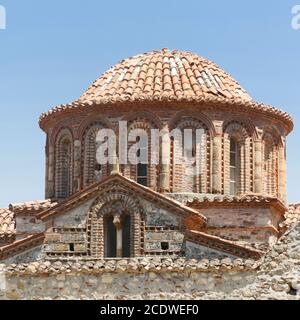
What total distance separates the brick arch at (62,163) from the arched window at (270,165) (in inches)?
215

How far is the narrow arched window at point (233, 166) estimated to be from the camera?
26.5 metres

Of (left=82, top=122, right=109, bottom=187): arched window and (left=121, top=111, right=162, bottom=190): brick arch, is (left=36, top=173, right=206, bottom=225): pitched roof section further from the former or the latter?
(left=82, top=122, right=109, bottom=187): arched window

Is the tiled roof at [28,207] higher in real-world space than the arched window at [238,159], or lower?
lower

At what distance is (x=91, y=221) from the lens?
923 inches

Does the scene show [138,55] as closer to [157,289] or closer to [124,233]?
[124,233]

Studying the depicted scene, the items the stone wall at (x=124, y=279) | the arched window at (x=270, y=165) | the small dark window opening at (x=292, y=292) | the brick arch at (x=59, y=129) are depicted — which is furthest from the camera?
the arched window at (x=270, y=165)

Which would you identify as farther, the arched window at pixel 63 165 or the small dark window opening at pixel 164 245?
the arched window at pixel 63 165

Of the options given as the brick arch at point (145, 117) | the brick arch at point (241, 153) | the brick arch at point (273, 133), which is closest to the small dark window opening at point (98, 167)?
the brick arch at point (145, 117)

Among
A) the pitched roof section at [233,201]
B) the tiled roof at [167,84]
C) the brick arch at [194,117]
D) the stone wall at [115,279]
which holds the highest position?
the tiled roof at [167,84]

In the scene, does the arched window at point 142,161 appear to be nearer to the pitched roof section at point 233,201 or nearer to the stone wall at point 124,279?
the pitched roof section at point 233,201

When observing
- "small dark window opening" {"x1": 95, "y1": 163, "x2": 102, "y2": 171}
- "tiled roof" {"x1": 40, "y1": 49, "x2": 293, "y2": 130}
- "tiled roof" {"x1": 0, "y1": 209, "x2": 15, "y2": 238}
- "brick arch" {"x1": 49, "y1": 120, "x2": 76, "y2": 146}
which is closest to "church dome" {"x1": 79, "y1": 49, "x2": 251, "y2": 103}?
"tiled roof" {"x1": 40, "y1": 49, "x2": 293, "y2": 130}

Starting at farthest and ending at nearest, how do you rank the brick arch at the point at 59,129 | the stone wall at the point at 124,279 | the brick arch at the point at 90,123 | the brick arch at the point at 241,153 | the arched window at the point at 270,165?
the arched window at the point at 270,165 → the brick arch at the point at 59,129 → the brick arch at the point at 241,153 → the brick arch at the point at 90,123 → the stone wall at the point at 124,279

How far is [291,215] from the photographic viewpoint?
26188 millimetres
